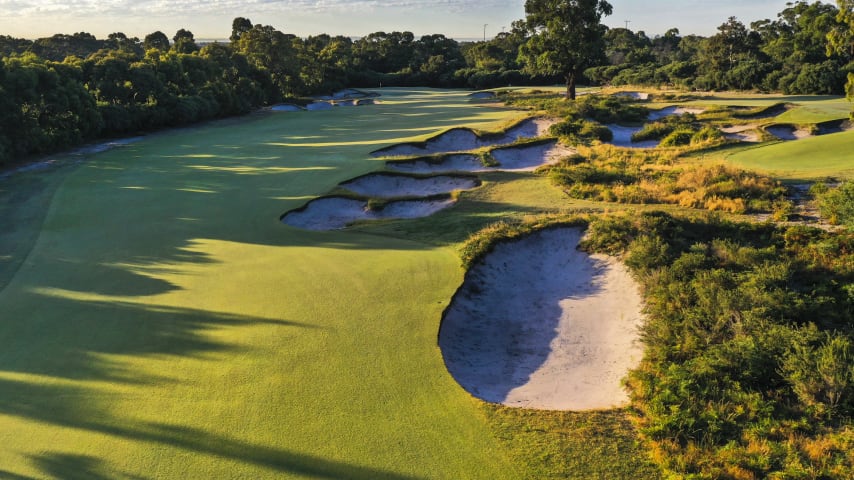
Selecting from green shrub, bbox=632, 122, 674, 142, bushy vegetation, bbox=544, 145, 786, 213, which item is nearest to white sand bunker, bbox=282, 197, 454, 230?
bushy vegetation, bbox=544, 145, 786, 213

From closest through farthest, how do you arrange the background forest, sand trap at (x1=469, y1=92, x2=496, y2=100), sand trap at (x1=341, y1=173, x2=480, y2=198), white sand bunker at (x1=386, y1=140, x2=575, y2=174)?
sand trap at (x1=341, y1=173, x2=480, y2=198), white sand bunker at (x1=386, y1=140, x2=575, y2=174), the background forest, sand trap at (x1=469, y1=92, x2=496, y2=100)

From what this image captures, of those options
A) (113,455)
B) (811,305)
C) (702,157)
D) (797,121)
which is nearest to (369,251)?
(113,455)

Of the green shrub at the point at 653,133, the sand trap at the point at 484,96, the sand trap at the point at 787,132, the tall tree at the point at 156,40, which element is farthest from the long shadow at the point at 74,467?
the tall tree at the point at 156,40

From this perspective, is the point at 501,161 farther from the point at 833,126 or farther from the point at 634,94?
the point at 634,94

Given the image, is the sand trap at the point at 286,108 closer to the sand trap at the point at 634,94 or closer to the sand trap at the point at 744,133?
the sand trap at the point at 634,94

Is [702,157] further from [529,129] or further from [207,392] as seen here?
[207,392]

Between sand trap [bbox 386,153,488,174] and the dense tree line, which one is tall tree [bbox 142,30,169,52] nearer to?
the dense tree line
